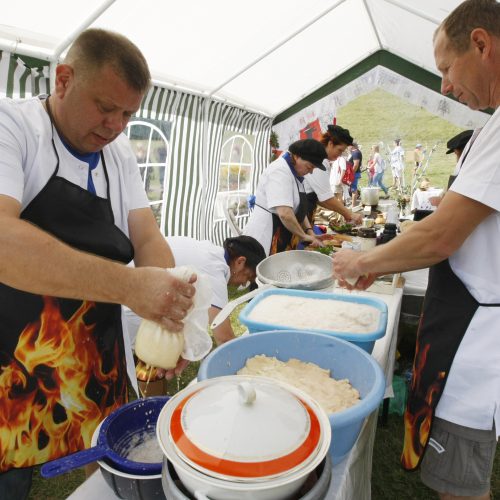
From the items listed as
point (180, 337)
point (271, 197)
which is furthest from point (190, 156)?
point (180, 337)

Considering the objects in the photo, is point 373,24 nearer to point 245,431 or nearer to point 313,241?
point 313,241

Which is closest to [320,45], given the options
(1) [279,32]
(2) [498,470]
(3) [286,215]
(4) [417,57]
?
(1) [279,32]

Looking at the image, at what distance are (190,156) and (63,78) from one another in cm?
439

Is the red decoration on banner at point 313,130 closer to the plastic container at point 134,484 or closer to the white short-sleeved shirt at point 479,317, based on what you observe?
the white short-sleeved shirt at point 479,317

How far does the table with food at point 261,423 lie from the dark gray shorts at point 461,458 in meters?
0.32

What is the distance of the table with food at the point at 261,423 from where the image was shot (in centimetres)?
55

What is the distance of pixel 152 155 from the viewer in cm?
480

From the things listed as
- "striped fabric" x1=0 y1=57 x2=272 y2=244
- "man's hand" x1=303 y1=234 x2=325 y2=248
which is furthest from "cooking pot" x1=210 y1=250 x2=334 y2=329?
"striped fabric" x1=0 y1=57 x2=272 y2=244

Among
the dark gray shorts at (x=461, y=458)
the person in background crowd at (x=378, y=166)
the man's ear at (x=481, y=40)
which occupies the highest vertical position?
the person in background crowd at (x=378, y=166)

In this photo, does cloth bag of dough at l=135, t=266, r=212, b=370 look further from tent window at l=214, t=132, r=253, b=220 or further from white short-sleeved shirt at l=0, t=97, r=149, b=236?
tent window at l=214, t=132, r=253, b=220

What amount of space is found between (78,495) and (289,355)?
29.3 inches

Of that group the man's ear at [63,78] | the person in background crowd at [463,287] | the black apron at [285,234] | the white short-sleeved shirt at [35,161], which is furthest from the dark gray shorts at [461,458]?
the black apron at [285,234]

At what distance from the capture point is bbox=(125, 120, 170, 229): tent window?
4488 millimetres

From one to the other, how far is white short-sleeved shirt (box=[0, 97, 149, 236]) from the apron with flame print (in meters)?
1.15
